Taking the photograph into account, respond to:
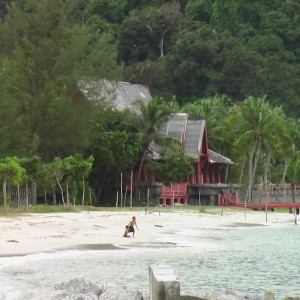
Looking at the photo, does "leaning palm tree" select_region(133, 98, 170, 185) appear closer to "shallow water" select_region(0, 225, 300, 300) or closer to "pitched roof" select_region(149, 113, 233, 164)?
"pitched roof" select_region(149, 113, 233, 164)

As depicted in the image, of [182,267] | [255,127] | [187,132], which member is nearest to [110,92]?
[187,132]

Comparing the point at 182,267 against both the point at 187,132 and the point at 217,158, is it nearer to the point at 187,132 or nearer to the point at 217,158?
the point at 187,132

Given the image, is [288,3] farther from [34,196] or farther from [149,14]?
[34,196]

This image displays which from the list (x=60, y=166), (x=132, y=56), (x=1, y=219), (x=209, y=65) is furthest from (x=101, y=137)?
(x=132, y=56)

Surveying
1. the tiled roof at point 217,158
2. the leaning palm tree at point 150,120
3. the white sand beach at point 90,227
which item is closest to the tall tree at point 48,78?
the leaning palm tree at point 150,120

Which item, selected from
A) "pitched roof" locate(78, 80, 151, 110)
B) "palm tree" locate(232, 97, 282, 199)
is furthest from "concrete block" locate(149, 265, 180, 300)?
"palm tree" locate(232, 97, 282, 199)

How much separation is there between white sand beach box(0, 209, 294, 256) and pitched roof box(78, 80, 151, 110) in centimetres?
998

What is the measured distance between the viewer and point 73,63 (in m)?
48.5

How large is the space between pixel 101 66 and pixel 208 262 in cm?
3037

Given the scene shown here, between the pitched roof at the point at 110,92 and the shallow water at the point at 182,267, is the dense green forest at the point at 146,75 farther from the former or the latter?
the shallow water at the point at 182,267

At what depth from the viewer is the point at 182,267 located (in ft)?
73.5

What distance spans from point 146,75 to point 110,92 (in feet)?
132

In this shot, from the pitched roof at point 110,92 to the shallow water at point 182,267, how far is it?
21.2 metres

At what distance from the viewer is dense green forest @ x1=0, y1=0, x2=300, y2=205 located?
47656 millimetres
